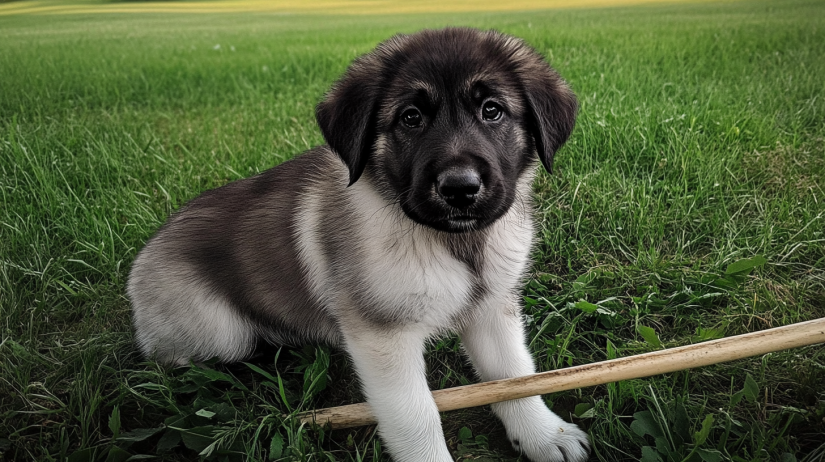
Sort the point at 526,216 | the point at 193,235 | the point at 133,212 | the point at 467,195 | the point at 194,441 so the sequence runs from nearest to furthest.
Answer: the point at 467,195
the point at 194,441
the point at 526,216
the point at 193,235
the point at 133,212

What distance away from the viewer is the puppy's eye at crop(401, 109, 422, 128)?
211 centimetres

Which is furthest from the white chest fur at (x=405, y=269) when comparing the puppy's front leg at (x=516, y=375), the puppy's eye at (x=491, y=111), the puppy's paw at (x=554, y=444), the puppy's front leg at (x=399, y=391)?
the puppy's paw at (x=554, y=444)

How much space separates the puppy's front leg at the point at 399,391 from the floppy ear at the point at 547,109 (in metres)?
0.85

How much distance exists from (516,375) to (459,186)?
102 centimetres

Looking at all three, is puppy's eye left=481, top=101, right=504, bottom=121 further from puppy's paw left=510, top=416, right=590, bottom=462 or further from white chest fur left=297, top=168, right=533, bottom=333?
puppy's paw left=510, top=416, right=590, bottom=462

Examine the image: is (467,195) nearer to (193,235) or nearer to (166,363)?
(193,235)

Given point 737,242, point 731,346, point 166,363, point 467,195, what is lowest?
point 166,363

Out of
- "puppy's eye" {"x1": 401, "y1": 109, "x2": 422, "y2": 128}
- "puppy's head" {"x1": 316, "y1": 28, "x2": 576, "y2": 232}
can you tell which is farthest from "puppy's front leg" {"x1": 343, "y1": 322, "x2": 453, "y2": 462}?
"puppy's eye" {"x1": 401, "y1": 109, "x2": 422, "y2": 128}

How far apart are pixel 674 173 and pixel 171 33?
5.01 m

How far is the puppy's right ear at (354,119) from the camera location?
213 cm

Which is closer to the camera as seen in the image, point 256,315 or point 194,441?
point 194,441

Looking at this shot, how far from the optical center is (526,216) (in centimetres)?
247

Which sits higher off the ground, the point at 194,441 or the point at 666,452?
the point at 666,452

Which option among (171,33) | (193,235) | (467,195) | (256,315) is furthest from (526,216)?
(171,33)
